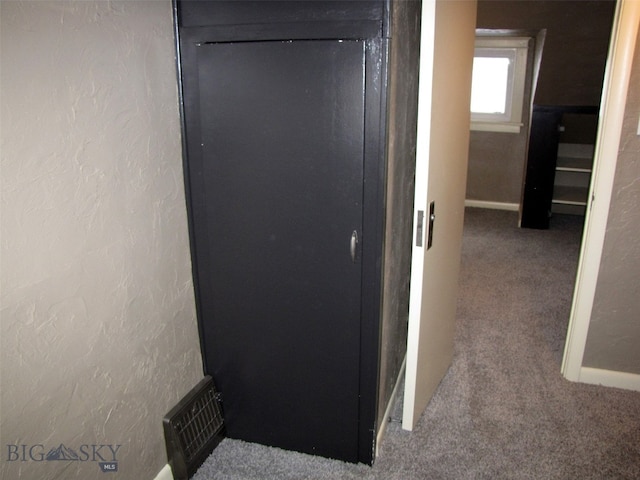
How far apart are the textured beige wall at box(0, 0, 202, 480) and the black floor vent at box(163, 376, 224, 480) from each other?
0.04 m

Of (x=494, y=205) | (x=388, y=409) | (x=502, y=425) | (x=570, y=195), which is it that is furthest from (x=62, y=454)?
(x=494, y=205)

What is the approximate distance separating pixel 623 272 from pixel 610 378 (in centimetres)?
50

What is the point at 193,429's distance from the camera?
5.70ft

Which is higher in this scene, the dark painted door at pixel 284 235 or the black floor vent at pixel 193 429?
the dark painted door at pixel 284 235

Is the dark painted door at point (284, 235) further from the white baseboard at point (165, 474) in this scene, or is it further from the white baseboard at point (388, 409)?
the white baseboard at point (165, 474)

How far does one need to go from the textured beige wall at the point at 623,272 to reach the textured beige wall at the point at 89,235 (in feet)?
5.68

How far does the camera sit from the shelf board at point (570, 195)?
473cm

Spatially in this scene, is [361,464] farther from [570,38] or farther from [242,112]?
[570,38]

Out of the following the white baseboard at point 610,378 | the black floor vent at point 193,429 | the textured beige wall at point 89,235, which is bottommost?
the white baseboard at point 610,378

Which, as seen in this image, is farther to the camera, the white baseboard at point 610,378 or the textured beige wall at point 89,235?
the white baseboard at point 610,378

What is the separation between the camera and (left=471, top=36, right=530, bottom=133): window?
4969mm

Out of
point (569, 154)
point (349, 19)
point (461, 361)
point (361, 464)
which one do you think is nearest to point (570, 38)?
point (569, 154)

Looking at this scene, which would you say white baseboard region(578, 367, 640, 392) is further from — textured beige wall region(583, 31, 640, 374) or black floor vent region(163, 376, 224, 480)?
black floor vent region(163, 376, 224, 480)

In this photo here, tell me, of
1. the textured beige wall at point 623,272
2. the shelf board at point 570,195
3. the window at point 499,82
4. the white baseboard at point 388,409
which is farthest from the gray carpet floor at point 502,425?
the window at point 499,82
